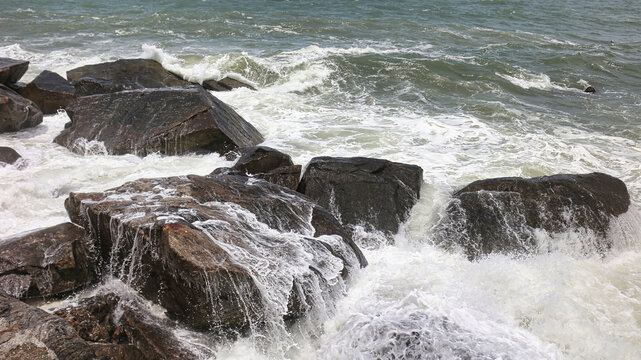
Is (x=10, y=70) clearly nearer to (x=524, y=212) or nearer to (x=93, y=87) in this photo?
(x=93, y=87)

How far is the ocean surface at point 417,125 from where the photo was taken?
5219mm

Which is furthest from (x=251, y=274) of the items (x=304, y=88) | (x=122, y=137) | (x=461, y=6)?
(x=461, y=6)

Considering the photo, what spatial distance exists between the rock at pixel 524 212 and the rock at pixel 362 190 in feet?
2.19

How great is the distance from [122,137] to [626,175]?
8956 mm

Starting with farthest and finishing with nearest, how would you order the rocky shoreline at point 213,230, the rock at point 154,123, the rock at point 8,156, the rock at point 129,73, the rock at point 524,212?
the rock at point 129,73 → the rock at point 154,123 → the rock at point 8,156 → the rock at point 524,212 → the rocky shoreline at point 213,230

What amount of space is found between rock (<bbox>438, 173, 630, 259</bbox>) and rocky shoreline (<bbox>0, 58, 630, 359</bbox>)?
18 millimetres

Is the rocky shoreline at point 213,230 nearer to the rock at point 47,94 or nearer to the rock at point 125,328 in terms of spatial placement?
the rock at point 125,328

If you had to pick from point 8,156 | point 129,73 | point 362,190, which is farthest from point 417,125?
point 8,156

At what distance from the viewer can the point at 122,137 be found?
8797 millimetres

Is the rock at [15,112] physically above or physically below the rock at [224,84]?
above

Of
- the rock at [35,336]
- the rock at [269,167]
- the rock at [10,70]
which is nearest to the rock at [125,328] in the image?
the rock at [35,336]

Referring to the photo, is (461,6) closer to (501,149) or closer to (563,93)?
(563,93)

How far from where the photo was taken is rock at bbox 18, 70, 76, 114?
1078cm

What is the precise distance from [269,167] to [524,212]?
3.62 metres
